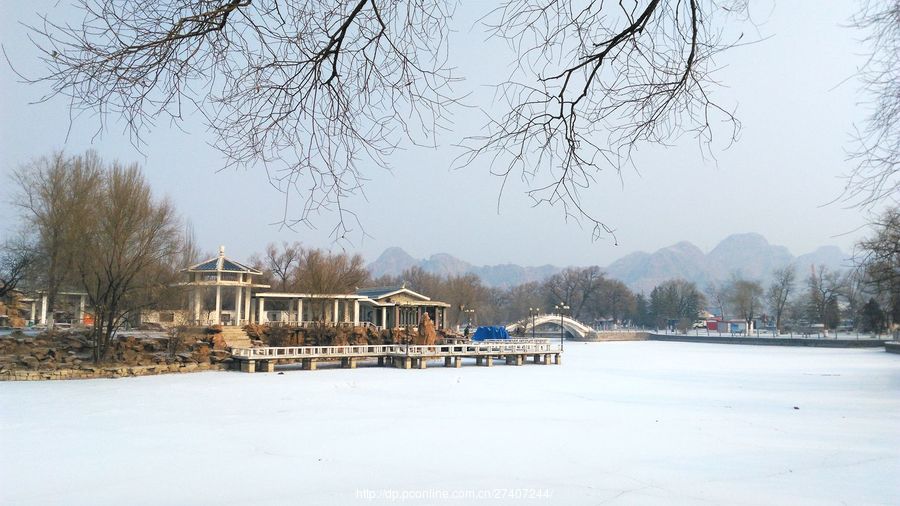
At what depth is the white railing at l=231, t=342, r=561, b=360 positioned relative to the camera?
24359 millimetres

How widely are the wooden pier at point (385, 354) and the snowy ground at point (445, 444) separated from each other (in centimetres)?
634

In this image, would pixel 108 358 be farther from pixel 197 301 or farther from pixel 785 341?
pixel 785 341

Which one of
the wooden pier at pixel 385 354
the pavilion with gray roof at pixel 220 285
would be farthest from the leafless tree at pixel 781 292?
the pavilion with gray roof at pixel 220 285

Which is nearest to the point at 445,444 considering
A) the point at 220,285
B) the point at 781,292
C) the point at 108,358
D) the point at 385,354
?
the point at 108,358

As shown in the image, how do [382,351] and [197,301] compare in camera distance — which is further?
[197,301]

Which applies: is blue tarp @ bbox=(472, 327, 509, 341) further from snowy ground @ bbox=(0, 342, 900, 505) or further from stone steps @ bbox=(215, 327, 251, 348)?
snowy ground @ bbox=(0, 342, 900, 505)

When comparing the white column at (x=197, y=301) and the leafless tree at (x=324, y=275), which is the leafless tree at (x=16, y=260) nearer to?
the white column at (x=197, y=301)

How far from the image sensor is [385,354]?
88.3 feet

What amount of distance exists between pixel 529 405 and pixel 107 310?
15.5m

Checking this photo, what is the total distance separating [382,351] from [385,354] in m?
0.25

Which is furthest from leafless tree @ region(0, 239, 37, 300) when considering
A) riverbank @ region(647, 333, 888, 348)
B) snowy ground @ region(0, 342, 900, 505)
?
riverbank @ region(647, 333, 888, 348)

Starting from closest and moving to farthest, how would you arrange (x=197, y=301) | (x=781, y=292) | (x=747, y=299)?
(x=197, y=301)
(x=747, y=299)
(x=781, y=292)

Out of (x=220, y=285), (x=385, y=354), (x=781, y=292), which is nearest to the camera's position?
(x=385, y=354)

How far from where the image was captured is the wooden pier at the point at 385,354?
24.3 meters
